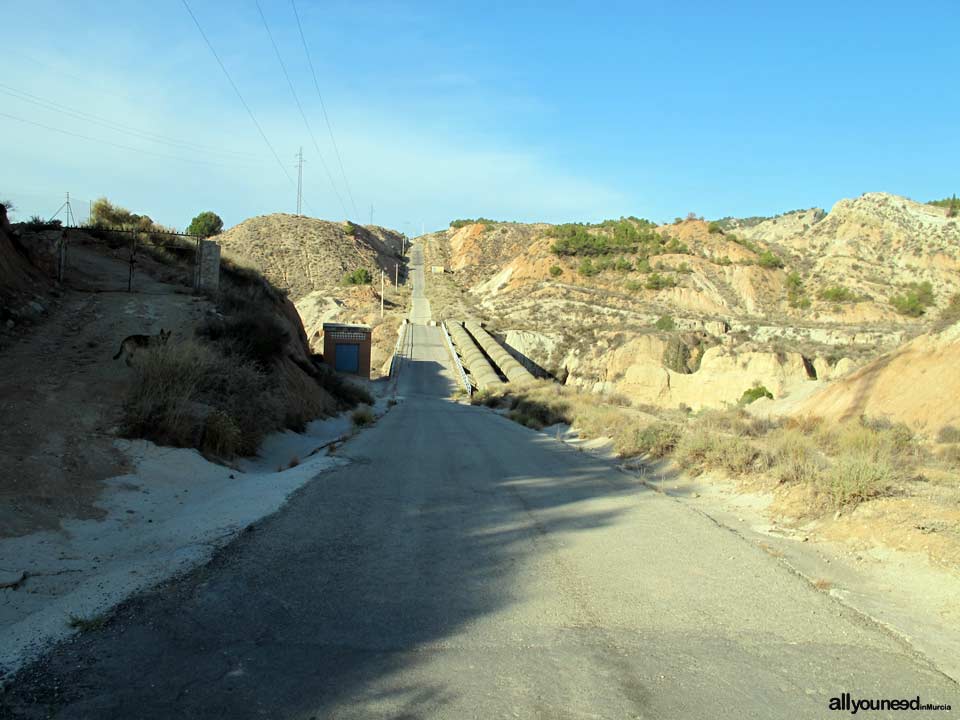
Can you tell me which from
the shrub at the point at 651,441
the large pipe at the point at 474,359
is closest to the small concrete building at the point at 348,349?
the large pipe at the point at 474,359

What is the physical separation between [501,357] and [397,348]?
12.7 m

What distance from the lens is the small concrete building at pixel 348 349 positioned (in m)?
55.1

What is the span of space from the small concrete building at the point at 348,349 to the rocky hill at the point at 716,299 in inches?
591

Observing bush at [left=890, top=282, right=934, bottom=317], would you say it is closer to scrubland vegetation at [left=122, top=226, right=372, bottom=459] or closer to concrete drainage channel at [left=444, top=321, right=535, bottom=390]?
concrete drainage channel at [left=444, top=321, right=535, bottom=390]

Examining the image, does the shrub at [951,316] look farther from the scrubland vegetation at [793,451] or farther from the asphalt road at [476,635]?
the asphalt road at [476,635]

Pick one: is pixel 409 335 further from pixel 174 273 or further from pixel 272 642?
pixel 272 642

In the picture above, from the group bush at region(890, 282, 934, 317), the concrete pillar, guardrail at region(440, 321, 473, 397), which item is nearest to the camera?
the concrete pillar

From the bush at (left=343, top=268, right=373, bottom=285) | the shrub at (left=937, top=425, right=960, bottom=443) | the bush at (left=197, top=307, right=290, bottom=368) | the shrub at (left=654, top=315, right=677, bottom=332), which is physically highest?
the bush at (left=343, top=268, right=373, bottom=285)

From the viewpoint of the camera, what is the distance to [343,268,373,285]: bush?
339 ft

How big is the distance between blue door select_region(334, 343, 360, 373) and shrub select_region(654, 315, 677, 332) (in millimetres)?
25125

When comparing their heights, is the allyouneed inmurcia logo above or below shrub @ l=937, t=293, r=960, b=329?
below


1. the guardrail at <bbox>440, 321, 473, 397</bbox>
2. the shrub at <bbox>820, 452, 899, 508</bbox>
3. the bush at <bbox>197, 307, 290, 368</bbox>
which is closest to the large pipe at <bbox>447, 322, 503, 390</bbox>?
the guardrail at <bbox>440, 321, 473, 397</bbox>

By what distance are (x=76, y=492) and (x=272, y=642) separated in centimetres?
537

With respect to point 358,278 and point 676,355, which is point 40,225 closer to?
point 676,355
